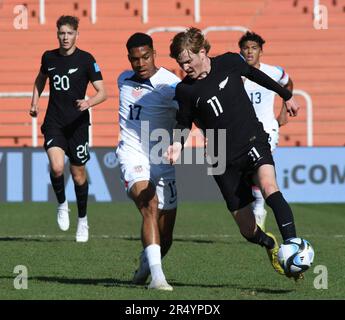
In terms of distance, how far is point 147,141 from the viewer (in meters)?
8.52

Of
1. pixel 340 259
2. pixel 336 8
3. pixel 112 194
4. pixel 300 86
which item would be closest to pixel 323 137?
pixel 300 86

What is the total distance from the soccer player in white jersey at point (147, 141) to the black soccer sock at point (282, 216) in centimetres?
89

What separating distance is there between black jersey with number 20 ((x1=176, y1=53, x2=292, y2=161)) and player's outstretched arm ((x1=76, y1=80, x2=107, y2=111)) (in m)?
1.84

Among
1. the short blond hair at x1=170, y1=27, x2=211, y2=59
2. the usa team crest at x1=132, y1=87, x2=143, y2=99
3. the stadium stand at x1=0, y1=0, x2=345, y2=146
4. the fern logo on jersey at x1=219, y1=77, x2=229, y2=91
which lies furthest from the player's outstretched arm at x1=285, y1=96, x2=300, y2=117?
the stadium stand at x1=0, y1=0, x2=345, y2=146

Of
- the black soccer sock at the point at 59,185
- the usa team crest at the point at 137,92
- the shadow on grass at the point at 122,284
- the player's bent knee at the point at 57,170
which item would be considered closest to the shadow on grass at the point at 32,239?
the black soccer sock at the point at 59,185

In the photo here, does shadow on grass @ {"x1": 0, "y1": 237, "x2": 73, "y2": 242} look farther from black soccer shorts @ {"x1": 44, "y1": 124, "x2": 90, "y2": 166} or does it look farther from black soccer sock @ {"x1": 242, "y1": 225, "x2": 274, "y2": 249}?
black soccer sock @ {"x1": 242, "y1": 225, "x2": 274, "y2": 249}

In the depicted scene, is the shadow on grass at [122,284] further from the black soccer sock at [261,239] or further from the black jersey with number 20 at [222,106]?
the black jersey with number 20 at [222,106]

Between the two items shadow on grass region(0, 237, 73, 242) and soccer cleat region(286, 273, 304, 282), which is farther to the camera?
shadow on grass region(0, 237, 73, 242)

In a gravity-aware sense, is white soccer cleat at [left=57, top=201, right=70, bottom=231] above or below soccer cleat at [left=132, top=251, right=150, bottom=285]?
below

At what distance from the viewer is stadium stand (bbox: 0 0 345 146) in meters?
22.9

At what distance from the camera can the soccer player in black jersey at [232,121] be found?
8125mm

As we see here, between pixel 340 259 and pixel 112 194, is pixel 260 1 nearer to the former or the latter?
pixel 112 194

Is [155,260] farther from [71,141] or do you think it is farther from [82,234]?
[71,141]

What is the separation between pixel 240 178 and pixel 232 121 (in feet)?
1.53
